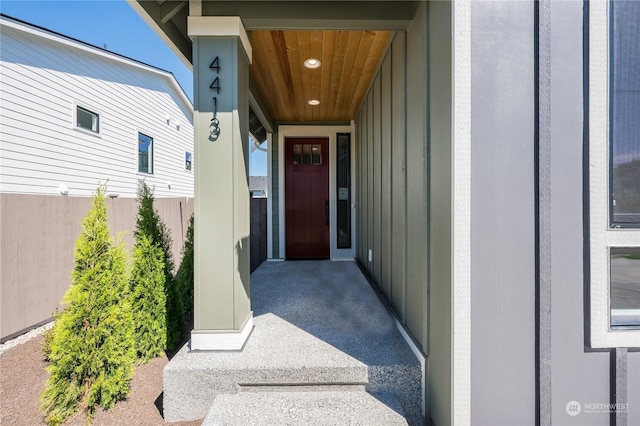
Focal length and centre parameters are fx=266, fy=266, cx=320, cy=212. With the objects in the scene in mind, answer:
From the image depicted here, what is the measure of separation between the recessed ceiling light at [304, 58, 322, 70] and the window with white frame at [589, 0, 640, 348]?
6.98ft

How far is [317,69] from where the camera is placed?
299cm

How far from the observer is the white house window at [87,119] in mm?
5180

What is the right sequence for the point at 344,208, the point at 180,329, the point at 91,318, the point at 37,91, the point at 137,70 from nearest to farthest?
1. the point at 91,318
2. the point at 180,329
3. the point at 37,91
4. the point at 344,208
5. the point at 137,70

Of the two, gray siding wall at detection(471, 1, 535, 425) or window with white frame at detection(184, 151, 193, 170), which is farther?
window with white frame at detection(184, 151, 193, 170)

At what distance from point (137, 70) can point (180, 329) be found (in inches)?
278

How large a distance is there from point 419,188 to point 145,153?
24.8ft

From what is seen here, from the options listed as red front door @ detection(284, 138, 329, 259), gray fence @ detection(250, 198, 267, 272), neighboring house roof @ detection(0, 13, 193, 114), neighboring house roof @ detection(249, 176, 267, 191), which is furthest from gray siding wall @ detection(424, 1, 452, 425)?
neighboring house roof @ detection(249, 176, 267, 191)

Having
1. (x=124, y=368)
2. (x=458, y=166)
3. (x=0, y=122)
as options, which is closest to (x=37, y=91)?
(x=0, y=122)

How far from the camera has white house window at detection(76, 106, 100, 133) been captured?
17.0 ft

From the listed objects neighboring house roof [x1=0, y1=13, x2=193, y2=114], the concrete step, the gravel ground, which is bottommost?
the gravel ground

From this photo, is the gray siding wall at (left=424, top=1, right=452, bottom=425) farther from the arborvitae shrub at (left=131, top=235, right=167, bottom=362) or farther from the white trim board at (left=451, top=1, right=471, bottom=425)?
the arborvitae shrub at (left=131, top=235, right=167, bottom=362)

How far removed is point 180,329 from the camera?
2.70 meters

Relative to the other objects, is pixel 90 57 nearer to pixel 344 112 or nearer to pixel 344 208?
pixel 344 112

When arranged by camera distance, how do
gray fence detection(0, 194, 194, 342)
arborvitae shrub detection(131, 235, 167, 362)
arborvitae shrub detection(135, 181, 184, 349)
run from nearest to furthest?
1. arborvitae shrub detection(131, 235, 167, 362)
2. arborvitae shrub detection(135, 181, 184, 349)
3. gray fence detection(0, 194, 194, 342)
